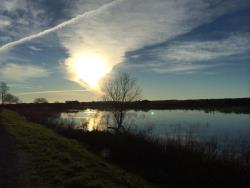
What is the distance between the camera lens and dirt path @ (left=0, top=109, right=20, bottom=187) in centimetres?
937

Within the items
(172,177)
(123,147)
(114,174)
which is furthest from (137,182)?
(123,147)

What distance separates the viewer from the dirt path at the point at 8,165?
9.37 m

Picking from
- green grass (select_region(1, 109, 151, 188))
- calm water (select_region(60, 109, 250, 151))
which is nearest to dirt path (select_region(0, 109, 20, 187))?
green grass (select_region(1, 109, 151, 188))

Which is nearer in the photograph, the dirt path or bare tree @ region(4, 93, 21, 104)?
the dirt path

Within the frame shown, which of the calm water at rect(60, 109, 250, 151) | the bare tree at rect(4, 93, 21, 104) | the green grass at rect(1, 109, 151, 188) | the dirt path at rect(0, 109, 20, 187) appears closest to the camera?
the dirt path at rect(0, 109, 20, 187)

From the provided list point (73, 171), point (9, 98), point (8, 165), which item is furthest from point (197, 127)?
point (9, 98)

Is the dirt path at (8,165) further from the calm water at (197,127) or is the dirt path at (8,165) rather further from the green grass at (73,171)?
the calm water at (197,127)

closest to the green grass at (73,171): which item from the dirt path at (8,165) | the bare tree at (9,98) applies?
the dirt path at (8,165)

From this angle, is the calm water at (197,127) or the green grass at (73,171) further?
the calm water at (197,127)

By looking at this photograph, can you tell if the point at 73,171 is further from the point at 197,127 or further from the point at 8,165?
the point at 197,127

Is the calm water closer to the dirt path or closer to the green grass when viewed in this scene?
the green grass

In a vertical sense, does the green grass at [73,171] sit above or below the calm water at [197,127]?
below

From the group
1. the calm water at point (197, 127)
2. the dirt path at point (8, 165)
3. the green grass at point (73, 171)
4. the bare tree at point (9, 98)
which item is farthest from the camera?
the bare tree at point (9, 98)

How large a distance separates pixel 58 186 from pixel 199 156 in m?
8.02
